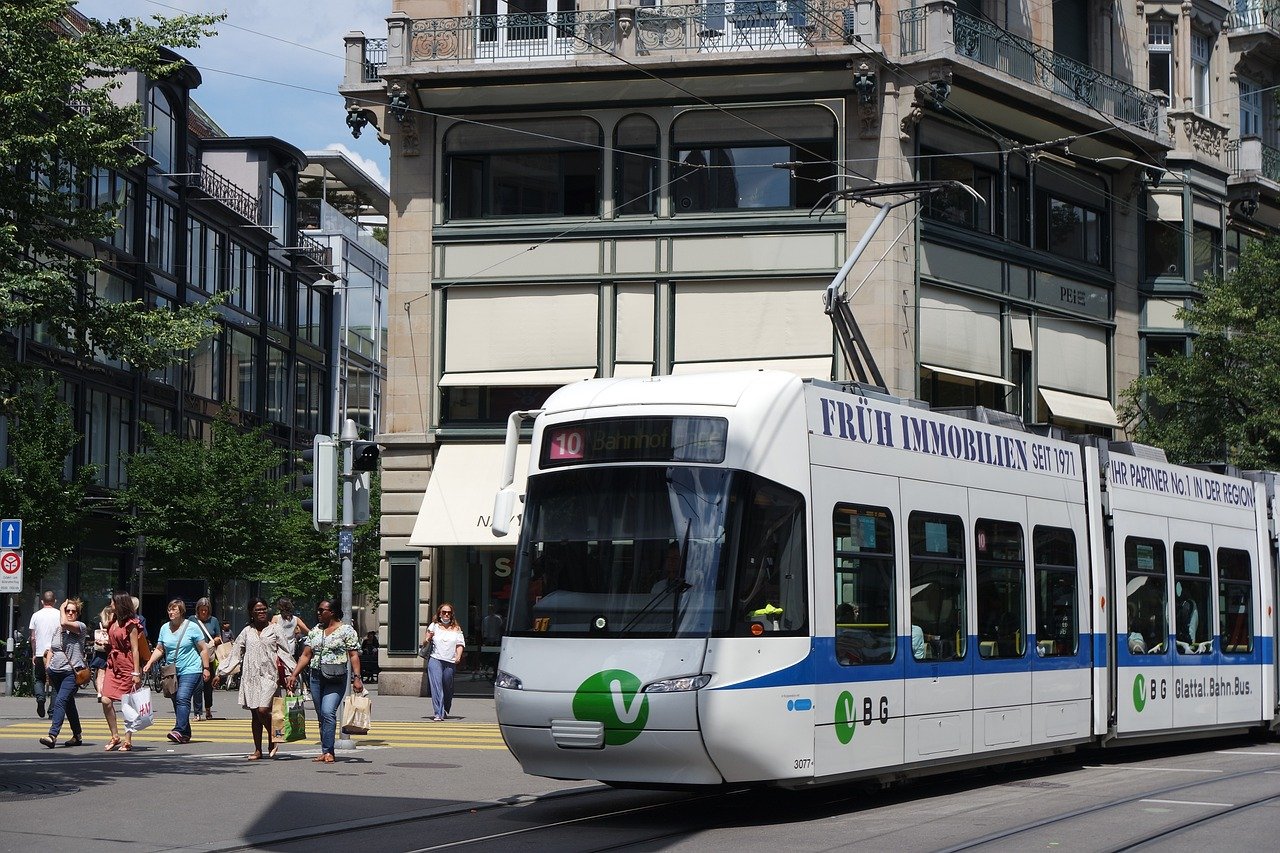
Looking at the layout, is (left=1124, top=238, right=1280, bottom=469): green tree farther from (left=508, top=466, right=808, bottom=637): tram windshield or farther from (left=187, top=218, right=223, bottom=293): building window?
(left=187, top=218, right=223, bottom=293): building window

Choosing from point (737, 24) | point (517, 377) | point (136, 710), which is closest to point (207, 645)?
point (136, 710)

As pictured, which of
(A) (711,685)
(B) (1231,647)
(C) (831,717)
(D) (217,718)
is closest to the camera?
(A) (711,685)

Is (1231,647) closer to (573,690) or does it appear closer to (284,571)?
(573,690)

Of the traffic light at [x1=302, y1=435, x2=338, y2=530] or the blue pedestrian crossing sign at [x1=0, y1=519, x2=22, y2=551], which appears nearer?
the traffic light at [x1=302, y1=435, x2=338, y2=530]

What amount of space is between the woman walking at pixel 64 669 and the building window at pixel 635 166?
43.8 feet

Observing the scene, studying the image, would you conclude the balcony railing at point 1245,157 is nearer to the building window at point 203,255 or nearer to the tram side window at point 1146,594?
the tram side window at point 1146,594

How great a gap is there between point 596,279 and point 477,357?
7.99 feet

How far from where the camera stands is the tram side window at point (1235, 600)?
1886cm

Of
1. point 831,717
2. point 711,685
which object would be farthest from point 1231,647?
point 711,685

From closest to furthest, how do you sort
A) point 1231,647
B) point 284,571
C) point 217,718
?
1. point 1231,647
2. point 217,718
3. point 284,571

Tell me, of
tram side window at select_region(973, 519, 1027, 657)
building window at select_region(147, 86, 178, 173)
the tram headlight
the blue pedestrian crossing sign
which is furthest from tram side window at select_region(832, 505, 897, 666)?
building window at select_region(147, 86, 178, 173)

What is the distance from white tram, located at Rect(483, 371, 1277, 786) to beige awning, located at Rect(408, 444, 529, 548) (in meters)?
14.0

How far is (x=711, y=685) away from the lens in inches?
451

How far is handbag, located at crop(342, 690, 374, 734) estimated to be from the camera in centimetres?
1733
